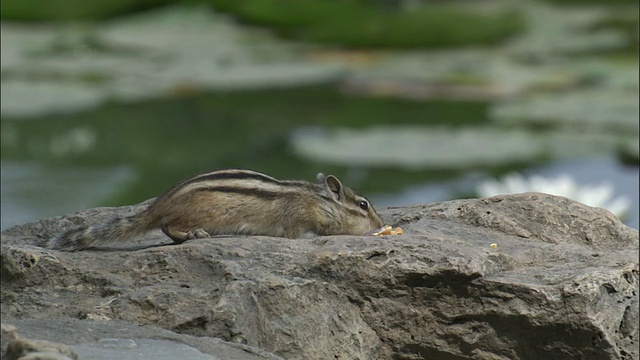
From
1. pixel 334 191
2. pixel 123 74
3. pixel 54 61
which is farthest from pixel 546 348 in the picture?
pixel 54 61

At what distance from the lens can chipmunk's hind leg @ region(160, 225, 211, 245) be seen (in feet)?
19.5

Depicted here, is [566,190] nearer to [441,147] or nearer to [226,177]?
[441,147]

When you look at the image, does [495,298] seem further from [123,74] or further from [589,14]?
[589,14]

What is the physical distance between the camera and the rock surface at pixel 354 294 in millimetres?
5180

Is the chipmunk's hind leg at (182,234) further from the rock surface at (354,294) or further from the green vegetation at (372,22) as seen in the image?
the green vegetation at (372,22)

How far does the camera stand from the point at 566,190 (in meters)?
9.76

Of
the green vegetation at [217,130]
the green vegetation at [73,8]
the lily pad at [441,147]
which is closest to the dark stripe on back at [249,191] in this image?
the green vegetation at [217,130]

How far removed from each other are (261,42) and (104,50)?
2.00m

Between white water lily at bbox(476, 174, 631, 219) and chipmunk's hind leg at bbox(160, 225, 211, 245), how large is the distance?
12.4 ft

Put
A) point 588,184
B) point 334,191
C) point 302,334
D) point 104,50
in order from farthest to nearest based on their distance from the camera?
point 104,50 < point 588,184 < point 334,191 < point 302,334

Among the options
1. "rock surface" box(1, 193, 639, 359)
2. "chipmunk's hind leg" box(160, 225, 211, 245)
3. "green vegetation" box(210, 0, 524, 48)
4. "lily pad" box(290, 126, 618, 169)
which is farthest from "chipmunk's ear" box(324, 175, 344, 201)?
"green vegetation" box(210, 0, 524, 48)

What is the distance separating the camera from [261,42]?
1730 centimetres

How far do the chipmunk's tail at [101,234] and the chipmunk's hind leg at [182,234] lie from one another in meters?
0.08

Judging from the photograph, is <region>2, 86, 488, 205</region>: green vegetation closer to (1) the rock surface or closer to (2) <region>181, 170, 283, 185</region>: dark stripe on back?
(2) <region>181, 170, 283, 185</region>: dark stripe on back
